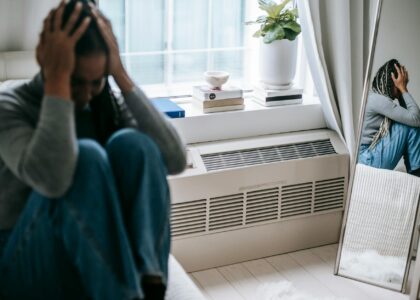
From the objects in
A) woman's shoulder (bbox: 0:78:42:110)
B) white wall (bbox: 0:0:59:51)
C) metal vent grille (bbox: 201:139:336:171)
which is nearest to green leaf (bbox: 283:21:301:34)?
metal vent grille (bbox: 201:139:336:171)

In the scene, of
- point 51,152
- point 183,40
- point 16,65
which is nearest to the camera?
point 51,152

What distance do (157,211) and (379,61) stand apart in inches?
65.2

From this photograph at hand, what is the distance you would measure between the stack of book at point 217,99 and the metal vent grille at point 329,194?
519mm

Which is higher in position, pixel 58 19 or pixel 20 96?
pixel 58 19

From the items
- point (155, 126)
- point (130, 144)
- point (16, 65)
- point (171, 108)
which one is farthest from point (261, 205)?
point (130, 144)

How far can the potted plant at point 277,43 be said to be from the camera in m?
2.79

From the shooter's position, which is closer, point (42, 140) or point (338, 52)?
point (42, 140)

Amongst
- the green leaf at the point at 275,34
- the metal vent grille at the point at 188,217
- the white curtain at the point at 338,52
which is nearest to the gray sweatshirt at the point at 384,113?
the white curtain at the point at 338,52

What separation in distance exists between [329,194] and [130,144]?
6.27 feet

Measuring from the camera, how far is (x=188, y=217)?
2.65 metres

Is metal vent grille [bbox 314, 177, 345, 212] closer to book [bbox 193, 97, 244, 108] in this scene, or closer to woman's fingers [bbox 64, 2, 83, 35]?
book [bbox 193, 97, 244, 108]

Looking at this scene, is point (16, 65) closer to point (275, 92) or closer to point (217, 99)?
point (217, 99)

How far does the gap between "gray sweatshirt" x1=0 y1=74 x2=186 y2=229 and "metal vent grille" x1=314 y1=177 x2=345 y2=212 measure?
169cm

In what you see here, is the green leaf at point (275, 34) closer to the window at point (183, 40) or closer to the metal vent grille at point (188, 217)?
the window at point (183, 40)
